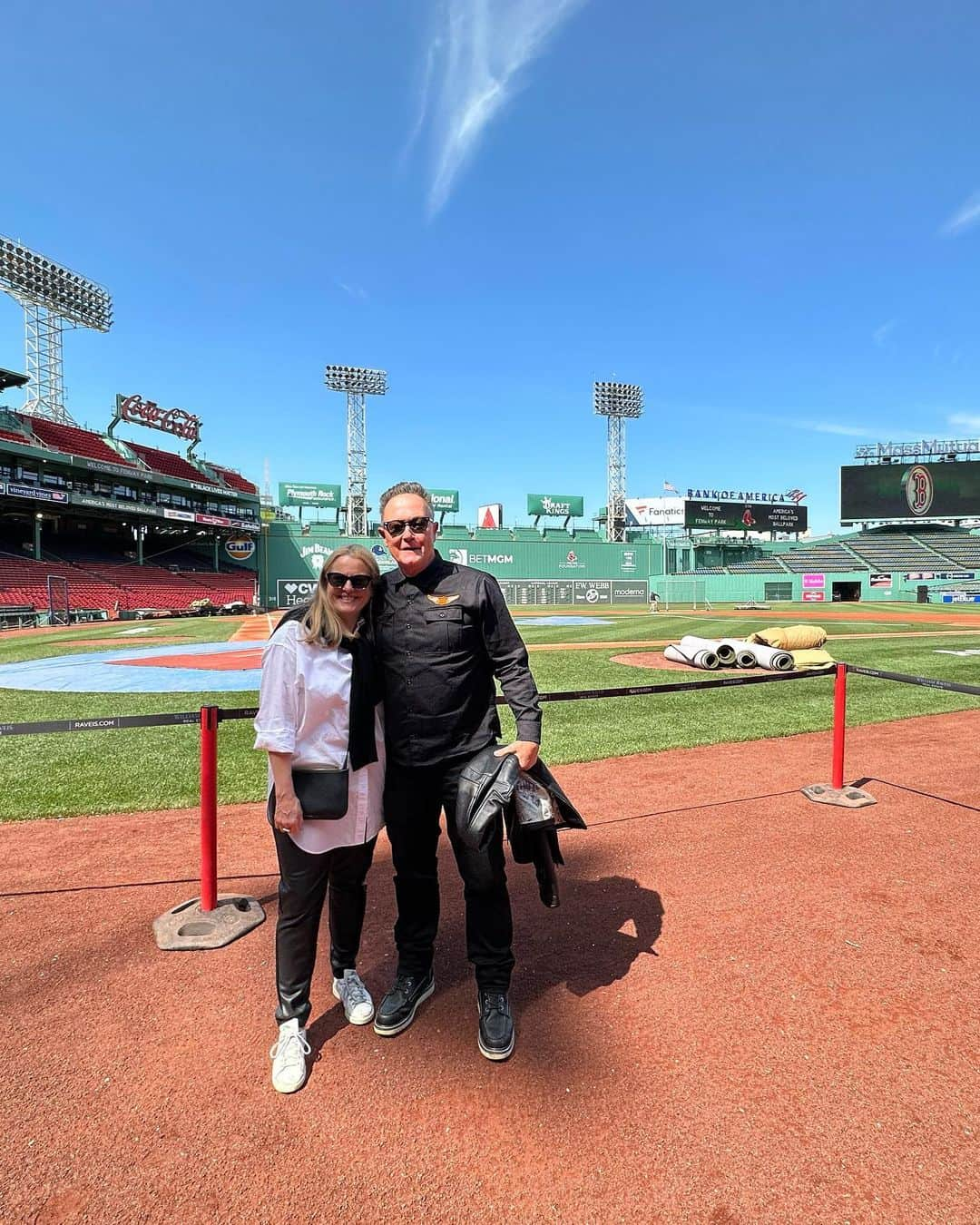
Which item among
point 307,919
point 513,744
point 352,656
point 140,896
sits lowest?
point 140,896

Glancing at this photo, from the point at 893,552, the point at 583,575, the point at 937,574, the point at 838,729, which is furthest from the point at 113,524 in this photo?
the point at 893,552

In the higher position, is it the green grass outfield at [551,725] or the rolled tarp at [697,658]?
the rolled tarp at [697,658]

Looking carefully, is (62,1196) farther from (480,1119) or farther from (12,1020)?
(480,1119)

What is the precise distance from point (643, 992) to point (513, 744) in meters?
1.36

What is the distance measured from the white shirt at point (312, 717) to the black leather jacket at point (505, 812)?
44 centimetres

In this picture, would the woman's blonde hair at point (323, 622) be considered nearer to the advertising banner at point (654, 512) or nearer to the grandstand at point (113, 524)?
the grandstand at point (113, 524)

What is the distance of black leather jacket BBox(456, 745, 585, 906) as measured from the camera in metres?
2.48

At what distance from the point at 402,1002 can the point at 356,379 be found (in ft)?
220

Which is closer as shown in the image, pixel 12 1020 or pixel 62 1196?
pixel 62 1196

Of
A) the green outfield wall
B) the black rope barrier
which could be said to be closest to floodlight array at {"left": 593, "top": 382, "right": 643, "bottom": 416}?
the green outfield wall

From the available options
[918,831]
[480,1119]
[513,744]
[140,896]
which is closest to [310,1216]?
[480,1119]

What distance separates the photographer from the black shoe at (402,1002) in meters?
2.62

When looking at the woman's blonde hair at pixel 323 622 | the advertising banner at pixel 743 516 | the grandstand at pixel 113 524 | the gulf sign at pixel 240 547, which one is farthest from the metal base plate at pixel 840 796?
the advertising banner at pixel 743 516

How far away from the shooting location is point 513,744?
262 cm
